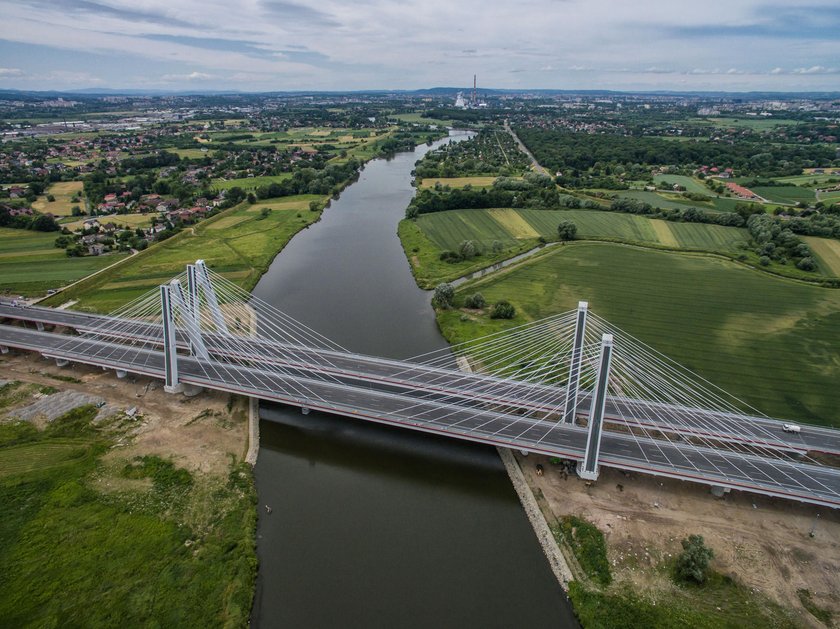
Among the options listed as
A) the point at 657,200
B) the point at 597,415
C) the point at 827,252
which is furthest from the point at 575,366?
the point at 657,200

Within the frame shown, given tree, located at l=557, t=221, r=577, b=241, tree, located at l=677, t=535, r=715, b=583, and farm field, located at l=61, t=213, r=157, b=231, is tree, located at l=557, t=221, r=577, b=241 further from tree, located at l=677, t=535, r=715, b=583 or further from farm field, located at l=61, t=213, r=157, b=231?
farm field, located at l=61, t=213, r=157, b=231

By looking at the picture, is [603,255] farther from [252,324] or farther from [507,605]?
[507,605]

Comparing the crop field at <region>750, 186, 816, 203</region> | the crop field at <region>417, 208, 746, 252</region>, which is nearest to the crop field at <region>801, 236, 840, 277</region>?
the crop field at <region>417, 208, 746, 252</region>

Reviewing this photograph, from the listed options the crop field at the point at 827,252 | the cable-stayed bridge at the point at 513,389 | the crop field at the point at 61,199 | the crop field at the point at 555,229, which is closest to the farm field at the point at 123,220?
the crop field at the point at 61,199

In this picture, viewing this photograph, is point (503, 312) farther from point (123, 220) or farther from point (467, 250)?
point (123, 220)

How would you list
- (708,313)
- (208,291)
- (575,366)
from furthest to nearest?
(708,313) → (208,291) → (575,366)

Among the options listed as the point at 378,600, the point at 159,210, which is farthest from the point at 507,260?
the point at 159,210

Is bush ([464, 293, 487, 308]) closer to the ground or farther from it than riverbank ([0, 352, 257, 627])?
farther from it

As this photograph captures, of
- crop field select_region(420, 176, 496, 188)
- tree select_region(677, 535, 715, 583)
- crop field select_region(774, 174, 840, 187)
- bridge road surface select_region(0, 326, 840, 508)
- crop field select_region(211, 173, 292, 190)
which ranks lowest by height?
tree select_region(677, 535, 715, 583)
